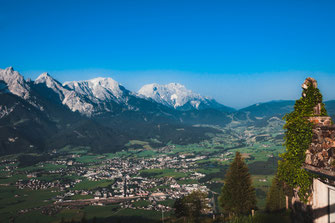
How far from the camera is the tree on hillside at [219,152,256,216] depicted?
30.5 m

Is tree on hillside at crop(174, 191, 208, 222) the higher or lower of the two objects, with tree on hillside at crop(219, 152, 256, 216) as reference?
lower

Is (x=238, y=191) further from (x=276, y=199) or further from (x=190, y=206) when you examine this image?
(x=276, y=199)

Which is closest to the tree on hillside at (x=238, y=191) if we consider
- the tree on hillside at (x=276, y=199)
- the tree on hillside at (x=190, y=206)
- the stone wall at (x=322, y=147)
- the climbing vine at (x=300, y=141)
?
the tree on hillside at (x=190, y=206)

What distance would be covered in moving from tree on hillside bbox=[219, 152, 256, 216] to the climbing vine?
65.6 feet

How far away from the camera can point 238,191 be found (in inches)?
1214

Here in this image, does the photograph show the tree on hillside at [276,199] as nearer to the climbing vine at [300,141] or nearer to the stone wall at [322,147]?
the climbing vine at [300,141]

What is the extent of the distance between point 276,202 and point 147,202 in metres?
39.6

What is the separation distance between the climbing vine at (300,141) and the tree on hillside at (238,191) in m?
20.0

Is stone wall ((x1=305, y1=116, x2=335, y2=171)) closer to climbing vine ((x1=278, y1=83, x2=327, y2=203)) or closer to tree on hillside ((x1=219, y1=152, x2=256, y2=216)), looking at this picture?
climbing vine ((x1=278, y1=83, x2=327, y2=203))

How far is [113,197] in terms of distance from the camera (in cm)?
7481

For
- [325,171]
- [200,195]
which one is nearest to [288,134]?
[325,171]

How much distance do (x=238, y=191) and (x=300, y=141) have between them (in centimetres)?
2232

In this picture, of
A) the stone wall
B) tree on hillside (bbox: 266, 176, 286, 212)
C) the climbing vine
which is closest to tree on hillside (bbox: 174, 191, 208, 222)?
tree on hillside (bbox: 266, 176, 286, 212)

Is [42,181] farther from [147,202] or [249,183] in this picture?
[249,183]
